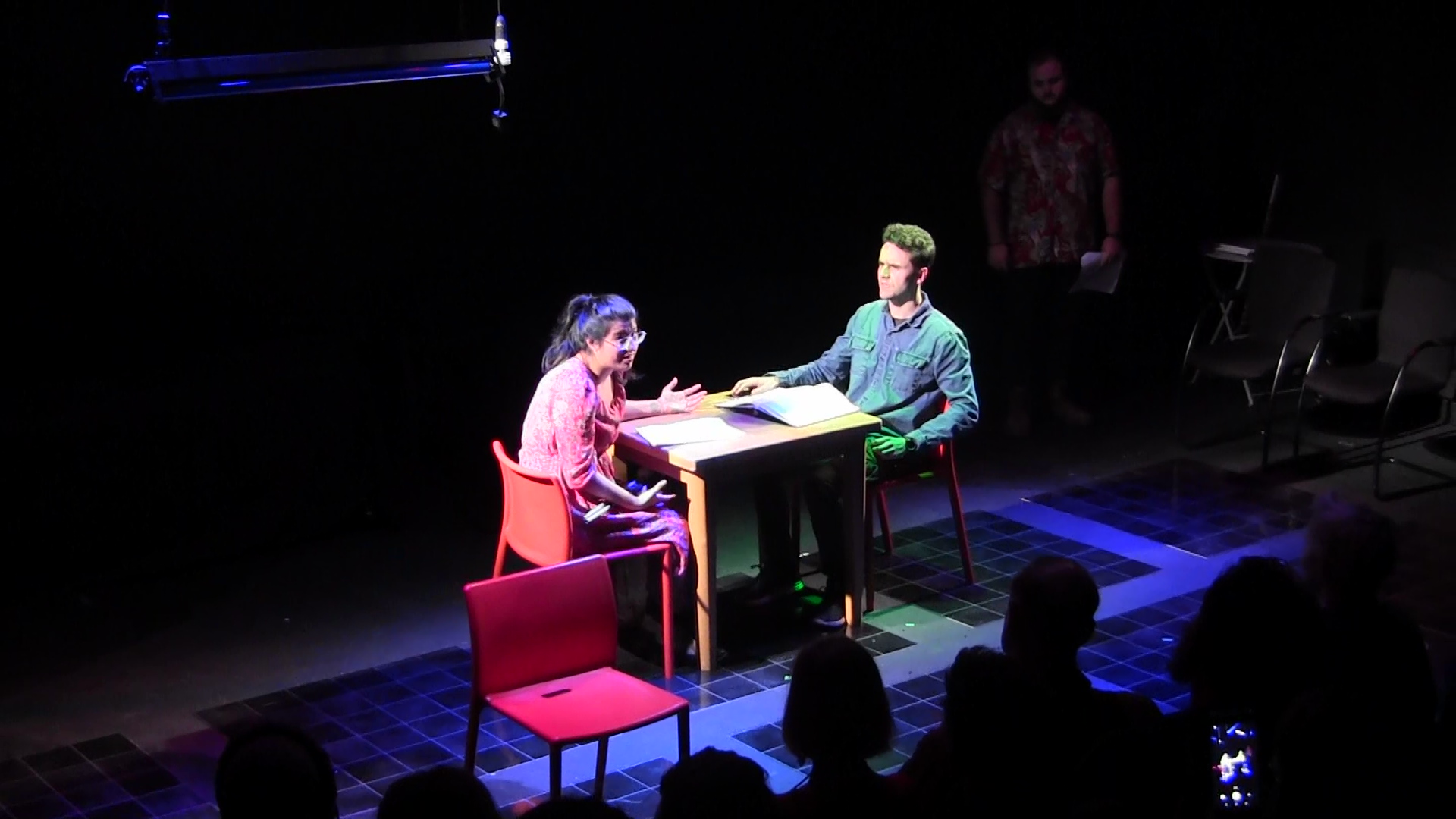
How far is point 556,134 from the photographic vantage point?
7.29 m

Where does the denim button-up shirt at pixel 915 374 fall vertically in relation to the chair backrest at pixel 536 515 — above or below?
above

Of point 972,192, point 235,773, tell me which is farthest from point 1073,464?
point 235,773

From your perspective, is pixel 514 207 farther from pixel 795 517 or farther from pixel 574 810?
pixel 574 810

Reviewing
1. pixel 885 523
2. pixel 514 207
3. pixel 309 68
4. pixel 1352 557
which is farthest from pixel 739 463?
pixel 514 207

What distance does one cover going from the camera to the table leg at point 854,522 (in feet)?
18.8

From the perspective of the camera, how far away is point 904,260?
5934 millimetres

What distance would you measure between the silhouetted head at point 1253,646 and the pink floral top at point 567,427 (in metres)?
2.27

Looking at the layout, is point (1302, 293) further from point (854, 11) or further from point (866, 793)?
point (866, 793)

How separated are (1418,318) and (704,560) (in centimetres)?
372

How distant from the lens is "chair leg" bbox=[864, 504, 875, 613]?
6.05 metres

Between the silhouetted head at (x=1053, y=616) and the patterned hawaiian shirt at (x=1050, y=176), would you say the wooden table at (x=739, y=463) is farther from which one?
the patterned hawaiian shirt at (x=1050, y=176)

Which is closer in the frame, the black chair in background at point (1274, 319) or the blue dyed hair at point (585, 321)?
the blue dyed hair at point (585, 321)

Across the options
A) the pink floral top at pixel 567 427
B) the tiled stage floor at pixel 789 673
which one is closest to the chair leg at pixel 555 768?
the tiled stage floor at pixel 789 673

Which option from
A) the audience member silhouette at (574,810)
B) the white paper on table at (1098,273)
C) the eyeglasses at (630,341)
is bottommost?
the white paper on table at (1098,273)
